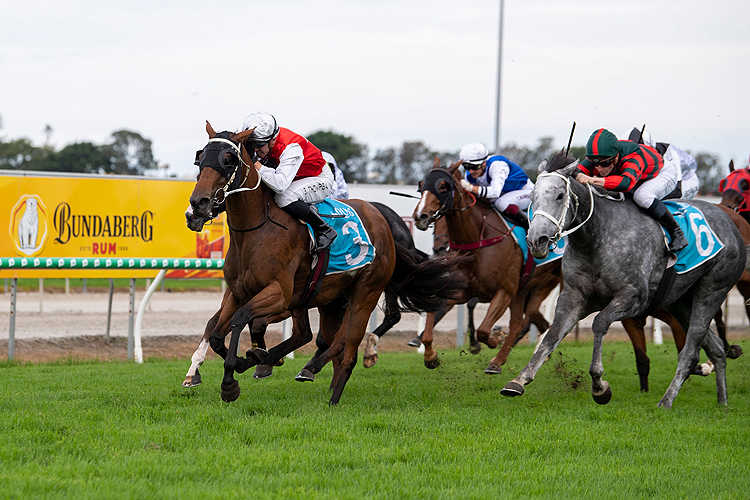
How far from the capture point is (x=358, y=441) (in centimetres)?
425

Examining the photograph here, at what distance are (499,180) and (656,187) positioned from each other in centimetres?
202

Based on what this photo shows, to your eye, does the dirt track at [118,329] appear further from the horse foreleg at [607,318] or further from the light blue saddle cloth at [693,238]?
the light blue saddle cloth at [693,238]

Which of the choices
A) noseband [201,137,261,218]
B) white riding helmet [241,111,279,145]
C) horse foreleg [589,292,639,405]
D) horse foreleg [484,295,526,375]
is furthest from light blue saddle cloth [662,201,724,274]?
noseband [201,137,261,218]

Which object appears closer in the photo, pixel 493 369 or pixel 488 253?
pixel 493 369

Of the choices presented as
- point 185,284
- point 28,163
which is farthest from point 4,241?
point 28,163

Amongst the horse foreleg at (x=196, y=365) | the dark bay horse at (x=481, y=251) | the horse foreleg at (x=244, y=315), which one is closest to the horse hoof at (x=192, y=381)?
the horse foreleg at (x=196, y=365)

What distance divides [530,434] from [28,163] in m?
47.0

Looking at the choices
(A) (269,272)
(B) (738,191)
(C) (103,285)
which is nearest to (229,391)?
(A) (269,272)

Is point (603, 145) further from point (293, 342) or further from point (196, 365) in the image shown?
point (196, 365)

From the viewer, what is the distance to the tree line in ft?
149

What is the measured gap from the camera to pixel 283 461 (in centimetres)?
374

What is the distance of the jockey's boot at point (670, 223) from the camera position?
5738mm

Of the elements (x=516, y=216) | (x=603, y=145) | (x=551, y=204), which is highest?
(x=603, y=145)

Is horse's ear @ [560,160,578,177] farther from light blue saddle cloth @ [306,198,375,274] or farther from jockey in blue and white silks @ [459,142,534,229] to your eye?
jockey in blue and white silks @ [459,142,534,229]
